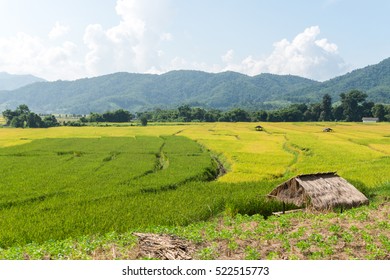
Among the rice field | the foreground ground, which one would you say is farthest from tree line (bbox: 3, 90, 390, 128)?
the foreground ground

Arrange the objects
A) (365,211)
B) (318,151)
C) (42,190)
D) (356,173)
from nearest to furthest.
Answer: (365,211), (42,190), (356,173), (318,151)

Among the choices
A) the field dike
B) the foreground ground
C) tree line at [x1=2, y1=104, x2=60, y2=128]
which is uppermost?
tree line at [x1=2, y1=104, x2=60, y2=128]

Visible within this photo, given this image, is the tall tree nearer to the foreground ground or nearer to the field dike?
the field dike

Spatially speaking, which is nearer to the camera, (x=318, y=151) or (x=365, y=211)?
(x=365, y=211)

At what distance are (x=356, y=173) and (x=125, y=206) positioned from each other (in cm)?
1360

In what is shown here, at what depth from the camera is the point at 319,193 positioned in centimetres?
1343

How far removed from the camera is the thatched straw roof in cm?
1321

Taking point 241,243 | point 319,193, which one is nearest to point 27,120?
point 319,193

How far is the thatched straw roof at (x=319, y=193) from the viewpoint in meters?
13.2

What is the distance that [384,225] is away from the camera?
10305mm

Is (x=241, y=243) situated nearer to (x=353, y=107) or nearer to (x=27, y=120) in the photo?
(x=27, y=120)
